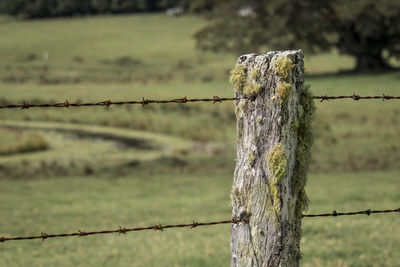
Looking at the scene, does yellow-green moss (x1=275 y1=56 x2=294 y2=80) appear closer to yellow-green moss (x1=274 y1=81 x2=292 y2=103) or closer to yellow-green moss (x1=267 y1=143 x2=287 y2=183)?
yellow-green moss (x1=274 y1=81 x2=292 y2=103)

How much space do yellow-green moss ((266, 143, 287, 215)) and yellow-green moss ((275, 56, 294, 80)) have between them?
411mm

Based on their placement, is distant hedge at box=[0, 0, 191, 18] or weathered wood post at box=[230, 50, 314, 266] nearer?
weathered wood post at box=[230, 50, 314, 266]

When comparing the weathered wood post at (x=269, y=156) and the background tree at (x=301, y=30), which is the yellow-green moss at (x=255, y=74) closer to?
the weathered wood post at (x=269, y=156)

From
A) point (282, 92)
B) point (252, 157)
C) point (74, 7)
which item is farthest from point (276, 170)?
point (74, 7)

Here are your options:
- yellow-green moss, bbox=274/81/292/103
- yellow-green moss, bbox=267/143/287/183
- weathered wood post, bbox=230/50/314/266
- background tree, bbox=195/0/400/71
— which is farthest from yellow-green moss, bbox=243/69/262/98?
background tree, bbox=195/0/400/71

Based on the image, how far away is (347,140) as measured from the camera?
77.8 ft

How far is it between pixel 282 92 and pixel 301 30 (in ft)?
141

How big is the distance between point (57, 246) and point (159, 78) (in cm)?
3980

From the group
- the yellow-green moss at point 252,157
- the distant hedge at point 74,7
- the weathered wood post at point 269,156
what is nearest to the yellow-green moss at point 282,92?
the weathered wood post at point 269,156

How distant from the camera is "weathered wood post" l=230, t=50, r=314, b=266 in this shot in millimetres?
3965

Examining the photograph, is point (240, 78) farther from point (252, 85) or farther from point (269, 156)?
point (269, 156)

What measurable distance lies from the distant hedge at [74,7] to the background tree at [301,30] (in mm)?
47807

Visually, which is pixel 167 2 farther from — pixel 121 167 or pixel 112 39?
pixel 121 167

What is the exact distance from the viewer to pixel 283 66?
3928 millimetres
